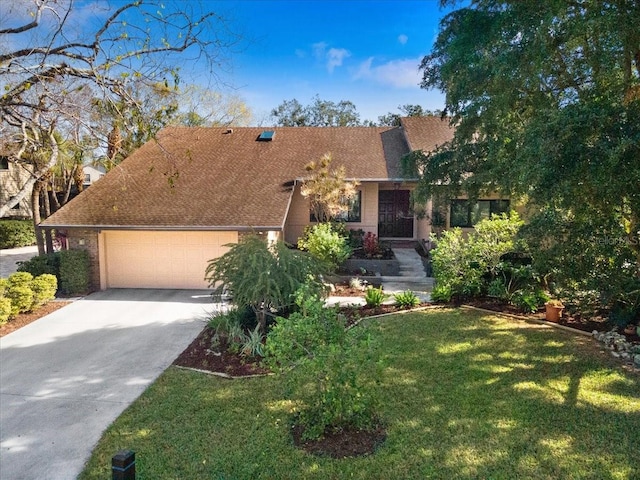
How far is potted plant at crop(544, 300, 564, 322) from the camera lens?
Answer: 935cm

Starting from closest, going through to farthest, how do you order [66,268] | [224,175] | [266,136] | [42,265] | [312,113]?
[42,265] → [66,268] → [224,175] → [266,136] → [312,113]

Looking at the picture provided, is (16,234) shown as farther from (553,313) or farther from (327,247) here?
(553,313)

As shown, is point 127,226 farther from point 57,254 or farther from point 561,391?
point 561,391

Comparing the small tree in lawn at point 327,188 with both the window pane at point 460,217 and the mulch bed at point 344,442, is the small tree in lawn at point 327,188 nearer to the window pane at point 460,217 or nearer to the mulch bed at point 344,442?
the window pane at point 460,217

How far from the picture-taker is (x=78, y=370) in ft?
24.8

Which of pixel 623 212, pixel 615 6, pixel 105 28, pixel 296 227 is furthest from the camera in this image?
pixel 296 227

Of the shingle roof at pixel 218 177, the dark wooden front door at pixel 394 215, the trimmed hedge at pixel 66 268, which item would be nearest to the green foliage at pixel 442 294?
the shingle roof at pixel 218 177

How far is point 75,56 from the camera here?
5.37 metres

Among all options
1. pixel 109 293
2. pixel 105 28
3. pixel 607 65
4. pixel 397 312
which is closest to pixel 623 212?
pixel 607 65

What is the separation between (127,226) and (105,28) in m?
8.46

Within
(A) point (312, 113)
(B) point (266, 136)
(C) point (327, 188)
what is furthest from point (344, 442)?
(A) point (312, 113)

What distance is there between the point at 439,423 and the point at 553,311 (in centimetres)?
542

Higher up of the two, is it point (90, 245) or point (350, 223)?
point (350, 223)

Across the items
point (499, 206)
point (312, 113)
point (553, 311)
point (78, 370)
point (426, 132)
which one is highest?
point (312, 113)
